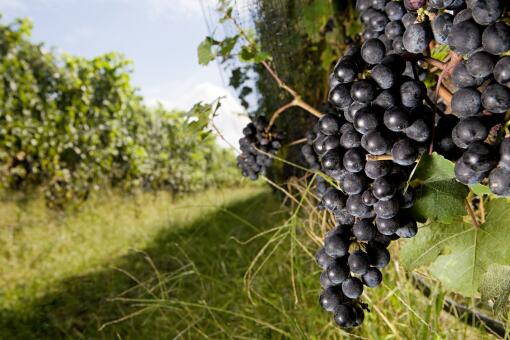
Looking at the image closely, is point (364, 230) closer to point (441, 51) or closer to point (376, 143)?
point (376, 143)

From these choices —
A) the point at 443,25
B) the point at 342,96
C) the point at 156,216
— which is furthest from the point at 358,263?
the point at 156,216

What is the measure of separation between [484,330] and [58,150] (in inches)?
233

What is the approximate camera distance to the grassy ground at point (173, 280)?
150 cm

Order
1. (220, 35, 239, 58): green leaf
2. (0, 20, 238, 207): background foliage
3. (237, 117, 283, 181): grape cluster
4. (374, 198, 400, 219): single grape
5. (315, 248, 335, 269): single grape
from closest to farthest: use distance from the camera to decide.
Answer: (374, 198, 400, 219): single grape
(315, 248, 335, 269): single grape
(237, 117, 283, 181): grape cluster
(220, 35, 239, 58): green leaf
(0, 20, 238, 207): background foliage

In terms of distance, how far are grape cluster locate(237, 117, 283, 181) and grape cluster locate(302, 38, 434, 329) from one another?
26.4 inches

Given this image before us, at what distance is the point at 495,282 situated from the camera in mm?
681

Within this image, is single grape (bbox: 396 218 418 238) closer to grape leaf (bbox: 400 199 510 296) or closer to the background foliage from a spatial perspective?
grape leaf (bbox: 400 199 510 296)

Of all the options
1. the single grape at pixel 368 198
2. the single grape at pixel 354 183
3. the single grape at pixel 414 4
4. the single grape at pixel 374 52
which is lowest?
the single grape at pixel 368 198

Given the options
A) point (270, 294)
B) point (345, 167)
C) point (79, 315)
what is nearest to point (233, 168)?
point (79, 315)

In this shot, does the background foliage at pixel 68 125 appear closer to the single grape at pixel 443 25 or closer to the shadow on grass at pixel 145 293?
the shadow on grass at pixel 145 293

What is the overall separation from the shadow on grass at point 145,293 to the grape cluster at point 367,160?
1.47 metres

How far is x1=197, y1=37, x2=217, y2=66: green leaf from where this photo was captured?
4.66 ft

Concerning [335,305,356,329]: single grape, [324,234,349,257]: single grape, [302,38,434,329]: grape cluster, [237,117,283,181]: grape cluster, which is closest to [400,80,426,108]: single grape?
[302,38,434,329]: grape cluster

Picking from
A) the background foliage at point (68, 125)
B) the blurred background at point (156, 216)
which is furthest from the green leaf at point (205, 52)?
the background foliage at point (68, 125)
